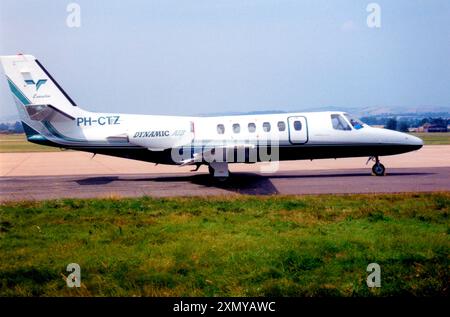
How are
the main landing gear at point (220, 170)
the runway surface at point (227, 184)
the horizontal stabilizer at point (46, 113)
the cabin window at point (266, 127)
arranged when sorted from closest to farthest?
the runway surface at point (227, 184) → the horizontal stabilizer at point (46, 113) → the main landing gear at point (220, 170) → the cabin window at point (266, 127)

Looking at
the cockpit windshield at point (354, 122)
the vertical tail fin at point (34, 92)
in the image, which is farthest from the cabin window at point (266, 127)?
the vertical tail fin at point (34, 92)

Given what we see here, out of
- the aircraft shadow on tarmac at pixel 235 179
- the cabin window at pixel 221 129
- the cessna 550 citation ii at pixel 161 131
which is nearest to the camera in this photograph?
the aircraft shadow on tarmac at pixel 235 179

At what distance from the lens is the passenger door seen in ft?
64.7

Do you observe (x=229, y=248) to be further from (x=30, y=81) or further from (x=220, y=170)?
(x=30, y=81)

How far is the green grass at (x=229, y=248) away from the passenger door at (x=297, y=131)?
7.19m

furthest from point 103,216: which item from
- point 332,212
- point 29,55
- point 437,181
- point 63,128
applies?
point 437,181

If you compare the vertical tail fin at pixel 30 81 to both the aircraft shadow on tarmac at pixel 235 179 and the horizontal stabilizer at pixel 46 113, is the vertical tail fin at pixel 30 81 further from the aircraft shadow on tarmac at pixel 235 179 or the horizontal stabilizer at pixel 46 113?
the aircraft shadow on tarmac at pixel 235 179

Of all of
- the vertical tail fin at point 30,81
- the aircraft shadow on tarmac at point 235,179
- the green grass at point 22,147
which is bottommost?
the green grass at point 22,147

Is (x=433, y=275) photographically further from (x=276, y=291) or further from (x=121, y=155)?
(x=121, y=155)

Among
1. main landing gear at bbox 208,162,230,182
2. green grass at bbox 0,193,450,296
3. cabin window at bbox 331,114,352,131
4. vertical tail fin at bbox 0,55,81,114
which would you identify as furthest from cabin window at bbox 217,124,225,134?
green grass at bbox 0,193,450,296

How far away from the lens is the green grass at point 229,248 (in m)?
6.45

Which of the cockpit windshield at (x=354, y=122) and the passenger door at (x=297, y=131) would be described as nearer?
the passenger door at (x=297, y=131)

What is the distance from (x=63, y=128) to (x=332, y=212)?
12.8 metres

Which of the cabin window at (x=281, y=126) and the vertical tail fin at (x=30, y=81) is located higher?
the vertical tail fin at (x=30, y=81)
